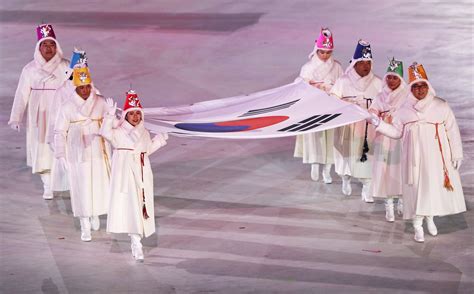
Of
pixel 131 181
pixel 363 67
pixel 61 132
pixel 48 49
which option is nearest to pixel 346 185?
pixel 363 67

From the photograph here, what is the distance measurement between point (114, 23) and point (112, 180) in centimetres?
1366

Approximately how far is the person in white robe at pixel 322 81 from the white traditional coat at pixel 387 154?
149 cm

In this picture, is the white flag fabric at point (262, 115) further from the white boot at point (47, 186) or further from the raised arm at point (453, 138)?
the white boot at point (47, 186)

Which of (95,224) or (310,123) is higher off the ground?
(310,123)

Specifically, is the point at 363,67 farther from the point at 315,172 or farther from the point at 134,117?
the point at 134,117

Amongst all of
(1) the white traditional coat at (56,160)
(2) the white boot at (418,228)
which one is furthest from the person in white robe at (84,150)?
(2) the white boot at (418,228)

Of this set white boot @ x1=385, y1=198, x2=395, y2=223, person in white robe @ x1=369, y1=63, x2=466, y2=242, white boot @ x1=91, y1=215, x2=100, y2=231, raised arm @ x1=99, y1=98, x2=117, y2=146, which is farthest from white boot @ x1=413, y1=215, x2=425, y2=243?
white boot @ x1=91, y1=215, x2=100, y2=231

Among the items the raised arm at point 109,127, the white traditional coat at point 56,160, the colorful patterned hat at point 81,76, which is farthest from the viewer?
the white traditional coat at point 56,160

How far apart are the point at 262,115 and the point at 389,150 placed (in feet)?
5.41

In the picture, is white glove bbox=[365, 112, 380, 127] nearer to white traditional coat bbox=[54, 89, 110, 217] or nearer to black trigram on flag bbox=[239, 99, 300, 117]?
black trigram on flag bbox=[239, 99, 300, 117]

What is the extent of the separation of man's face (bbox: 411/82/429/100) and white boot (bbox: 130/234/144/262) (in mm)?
3582

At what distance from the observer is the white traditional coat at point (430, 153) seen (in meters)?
14.2

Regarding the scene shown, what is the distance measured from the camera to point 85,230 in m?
14.4

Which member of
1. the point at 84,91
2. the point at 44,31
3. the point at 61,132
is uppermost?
the point at 44,31
